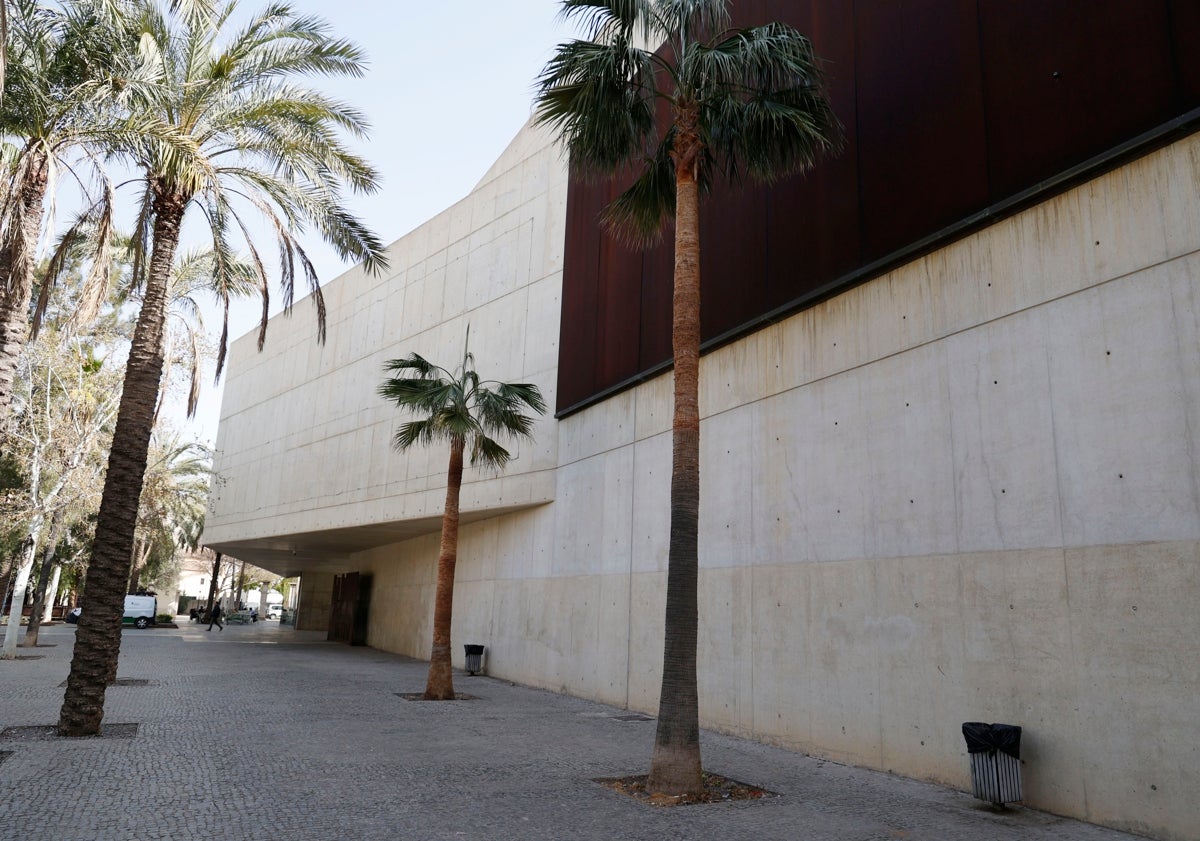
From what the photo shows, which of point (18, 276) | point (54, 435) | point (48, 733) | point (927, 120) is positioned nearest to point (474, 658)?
point (48, 733)

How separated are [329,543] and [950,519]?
27281 mm

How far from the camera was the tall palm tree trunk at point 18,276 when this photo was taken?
11.0m

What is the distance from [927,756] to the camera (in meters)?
8.89

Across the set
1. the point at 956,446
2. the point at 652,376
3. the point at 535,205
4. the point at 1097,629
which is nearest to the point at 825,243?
the point at 956,446

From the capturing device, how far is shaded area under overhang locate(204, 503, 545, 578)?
24.2 m

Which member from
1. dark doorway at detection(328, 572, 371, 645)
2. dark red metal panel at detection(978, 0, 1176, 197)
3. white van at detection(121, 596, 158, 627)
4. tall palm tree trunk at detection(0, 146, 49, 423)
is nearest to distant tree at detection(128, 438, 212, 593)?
white van at detection(121, 596, 158, 627)

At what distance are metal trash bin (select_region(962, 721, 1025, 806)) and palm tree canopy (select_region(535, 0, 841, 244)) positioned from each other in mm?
6435

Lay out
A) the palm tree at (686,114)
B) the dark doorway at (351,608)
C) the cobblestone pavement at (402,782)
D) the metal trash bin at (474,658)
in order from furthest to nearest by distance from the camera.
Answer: the dark doorway at (351,608) < the metal trash bin at (474,658) < the palm tree at (686,114) < the cobblestone pavement at (402,782)

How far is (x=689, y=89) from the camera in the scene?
9.34m

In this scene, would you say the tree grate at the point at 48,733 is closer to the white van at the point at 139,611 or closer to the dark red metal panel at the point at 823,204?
the dark red metal panel at the point at 823,204

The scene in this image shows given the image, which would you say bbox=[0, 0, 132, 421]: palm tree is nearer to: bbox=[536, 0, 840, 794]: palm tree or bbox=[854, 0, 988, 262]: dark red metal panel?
bbox=[536, 0, 840, 794]: palm tree

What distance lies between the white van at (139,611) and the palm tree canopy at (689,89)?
43045 mm

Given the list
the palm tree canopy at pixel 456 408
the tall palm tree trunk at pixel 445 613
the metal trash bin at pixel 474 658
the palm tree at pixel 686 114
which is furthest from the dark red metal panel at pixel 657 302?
the metal trash bin at pixel 474 658

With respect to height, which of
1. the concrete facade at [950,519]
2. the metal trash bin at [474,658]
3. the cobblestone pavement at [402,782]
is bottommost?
the cobblestone pavement at [402,782]
